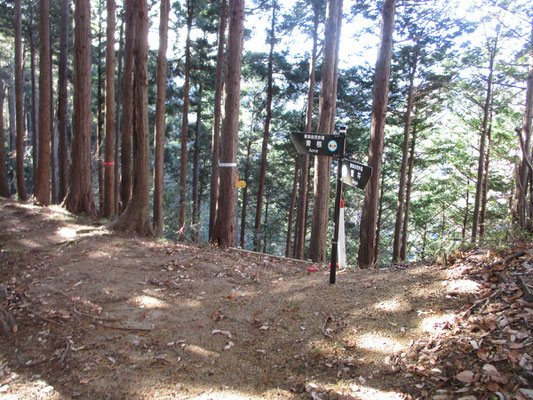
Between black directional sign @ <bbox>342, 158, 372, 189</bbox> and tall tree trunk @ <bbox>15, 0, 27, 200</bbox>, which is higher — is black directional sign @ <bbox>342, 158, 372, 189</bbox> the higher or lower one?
the lower one

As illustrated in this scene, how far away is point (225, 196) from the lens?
354 inches

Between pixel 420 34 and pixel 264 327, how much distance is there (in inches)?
654

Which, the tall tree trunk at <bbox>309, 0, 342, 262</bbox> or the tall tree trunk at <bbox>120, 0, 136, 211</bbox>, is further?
the tall tree trunk at <bbox>120, 0, 136, 211</bbox>

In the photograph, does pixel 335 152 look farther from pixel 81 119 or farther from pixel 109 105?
pixel 109 105

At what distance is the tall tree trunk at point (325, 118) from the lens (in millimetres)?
9898

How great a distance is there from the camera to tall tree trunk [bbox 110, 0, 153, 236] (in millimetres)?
8414

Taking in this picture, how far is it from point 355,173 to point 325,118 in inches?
214

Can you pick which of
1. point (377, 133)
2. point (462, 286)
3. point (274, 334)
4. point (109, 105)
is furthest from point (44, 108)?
point (462, 286)

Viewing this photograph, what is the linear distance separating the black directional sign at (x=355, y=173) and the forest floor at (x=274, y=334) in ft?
4.72

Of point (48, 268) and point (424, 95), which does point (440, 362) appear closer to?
point (48, 268)

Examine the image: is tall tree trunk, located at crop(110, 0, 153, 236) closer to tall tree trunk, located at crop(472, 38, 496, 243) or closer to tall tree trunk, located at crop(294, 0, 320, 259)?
tall tree trunk, located at crop(294, 0, 320, 259)

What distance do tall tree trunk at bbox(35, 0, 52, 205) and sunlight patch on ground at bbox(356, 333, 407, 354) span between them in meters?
15.0

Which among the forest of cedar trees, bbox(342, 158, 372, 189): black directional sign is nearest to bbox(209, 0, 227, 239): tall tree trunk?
the forest of cedar trees

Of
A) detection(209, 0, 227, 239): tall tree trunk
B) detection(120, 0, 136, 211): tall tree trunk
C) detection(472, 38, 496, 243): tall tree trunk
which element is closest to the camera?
detection(120, 0, 136, 211): tall tree trunk
